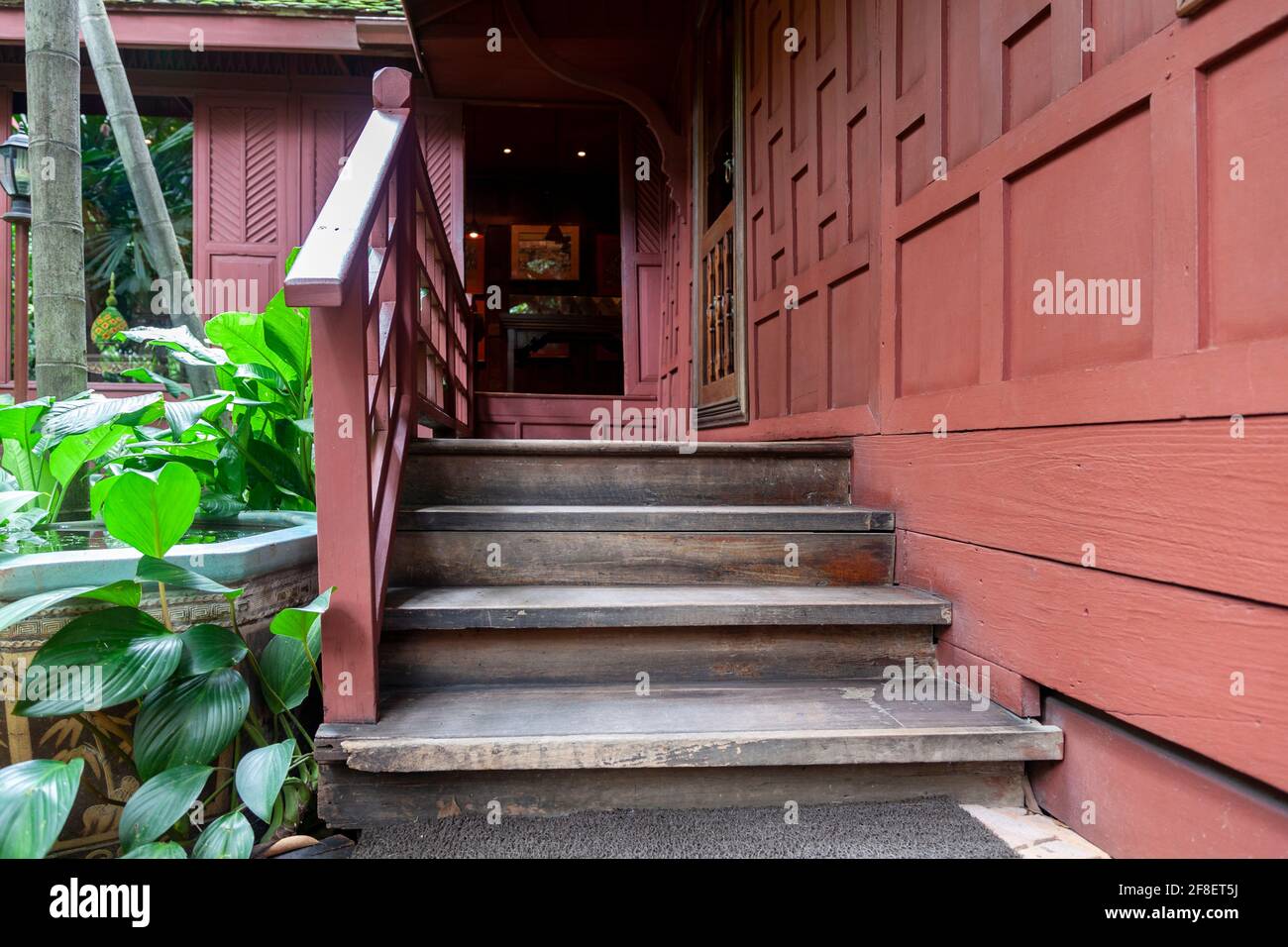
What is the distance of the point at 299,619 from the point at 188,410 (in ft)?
2.32

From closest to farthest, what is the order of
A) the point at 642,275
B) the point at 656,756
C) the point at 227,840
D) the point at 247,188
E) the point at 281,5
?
the point at 227,840 < the point at 656,756 < the point at 281,5 < the point at 247,188 < the point at 642,275

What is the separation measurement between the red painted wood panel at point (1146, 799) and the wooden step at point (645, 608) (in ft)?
1.05

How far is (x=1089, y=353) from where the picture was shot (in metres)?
1.09

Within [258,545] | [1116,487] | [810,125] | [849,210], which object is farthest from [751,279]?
[258,545]

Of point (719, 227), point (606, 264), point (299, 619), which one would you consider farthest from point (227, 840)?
point (606, 264)

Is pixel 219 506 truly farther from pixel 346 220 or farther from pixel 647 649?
pixel 647 649

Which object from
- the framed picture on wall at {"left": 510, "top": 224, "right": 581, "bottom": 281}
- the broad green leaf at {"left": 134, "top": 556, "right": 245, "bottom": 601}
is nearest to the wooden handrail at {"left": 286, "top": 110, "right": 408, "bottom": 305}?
the broad green leaf at {"left": 134, "top": 556, "right": 245, "bottom": 601}

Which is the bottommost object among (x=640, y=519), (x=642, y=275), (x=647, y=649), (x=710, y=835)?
(x=710, y=835)

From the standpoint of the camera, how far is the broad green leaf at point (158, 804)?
0.94 m

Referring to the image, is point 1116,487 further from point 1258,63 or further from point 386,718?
point 386,718

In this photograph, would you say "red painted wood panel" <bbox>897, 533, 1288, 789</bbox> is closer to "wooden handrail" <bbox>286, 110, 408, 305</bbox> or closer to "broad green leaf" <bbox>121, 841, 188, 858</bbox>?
"wooden handrail" <bbox>286, 110, 408, 305</bbox>

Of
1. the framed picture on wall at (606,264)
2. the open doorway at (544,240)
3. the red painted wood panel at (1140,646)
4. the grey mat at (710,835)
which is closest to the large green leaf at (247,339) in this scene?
the grey mat at (710,835)

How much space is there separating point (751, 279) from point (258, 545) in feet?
6.74

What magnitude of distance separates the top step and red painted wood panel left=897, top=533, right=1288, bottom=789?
49 centimetres
